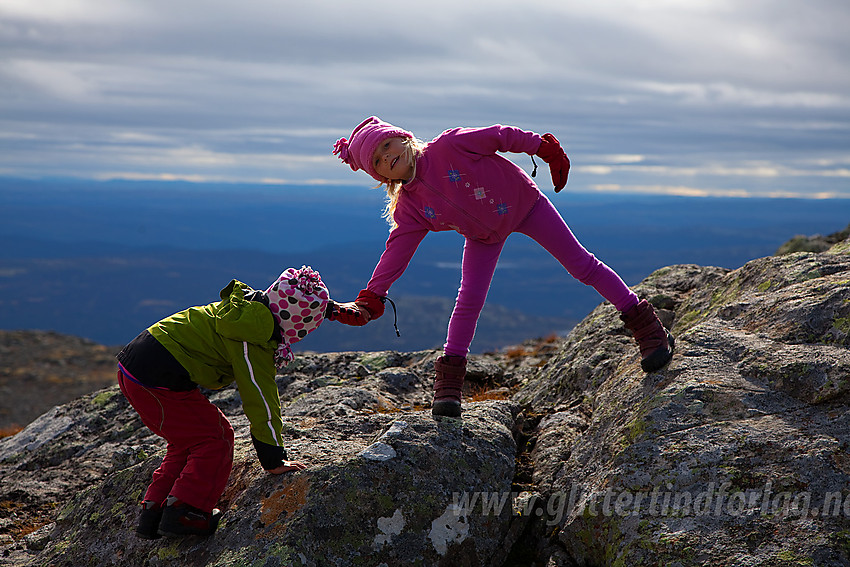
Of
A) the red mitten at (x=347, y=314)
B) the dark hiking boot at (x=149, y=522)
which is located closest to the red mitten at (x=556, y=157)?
the red mitten at (x=347, y=314)

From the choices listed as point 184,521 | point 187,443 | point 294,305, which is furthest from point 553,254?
point 184,521

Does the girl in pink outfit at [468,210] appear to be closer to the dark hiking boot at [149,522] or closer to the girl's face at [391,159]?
the girl's face at [391,159]

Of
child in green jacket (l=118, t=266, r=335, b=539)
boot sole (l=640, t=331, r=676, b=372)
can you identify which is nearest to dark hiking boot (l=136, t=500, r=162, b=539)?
child in green jacket (l=118, t=266, r=335, b=539)

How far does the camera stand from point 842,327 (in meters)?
6.36

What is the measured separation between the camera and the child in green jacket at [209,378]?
579cm

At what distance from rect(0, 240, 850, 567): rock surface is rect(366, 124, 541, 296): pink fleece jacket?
2.04 meters

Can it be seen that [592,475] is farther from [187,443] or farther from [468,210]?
[187,443]

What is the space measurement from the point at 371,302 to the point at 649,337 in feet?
10.1

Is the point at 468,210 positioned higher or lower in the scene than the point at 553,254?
higher

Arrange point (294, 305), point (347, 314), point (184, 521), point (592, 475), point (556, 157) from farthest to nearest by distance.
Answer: point (556, 157) < point (347, 314) < point (592, 475) < point (294, 305) < point (184, 521)

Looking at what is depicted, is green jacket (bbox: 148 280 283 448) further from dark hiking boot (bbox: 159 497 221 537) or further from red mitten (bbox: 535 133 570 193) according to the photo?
red mitten (bbox: 535 133 570 193)

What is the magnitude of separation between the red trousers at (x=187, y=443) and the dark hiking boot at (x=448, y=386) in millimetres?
2247

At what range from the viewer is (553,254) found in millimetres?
7074

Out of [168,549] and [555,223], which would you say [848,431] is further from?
[168,549]
